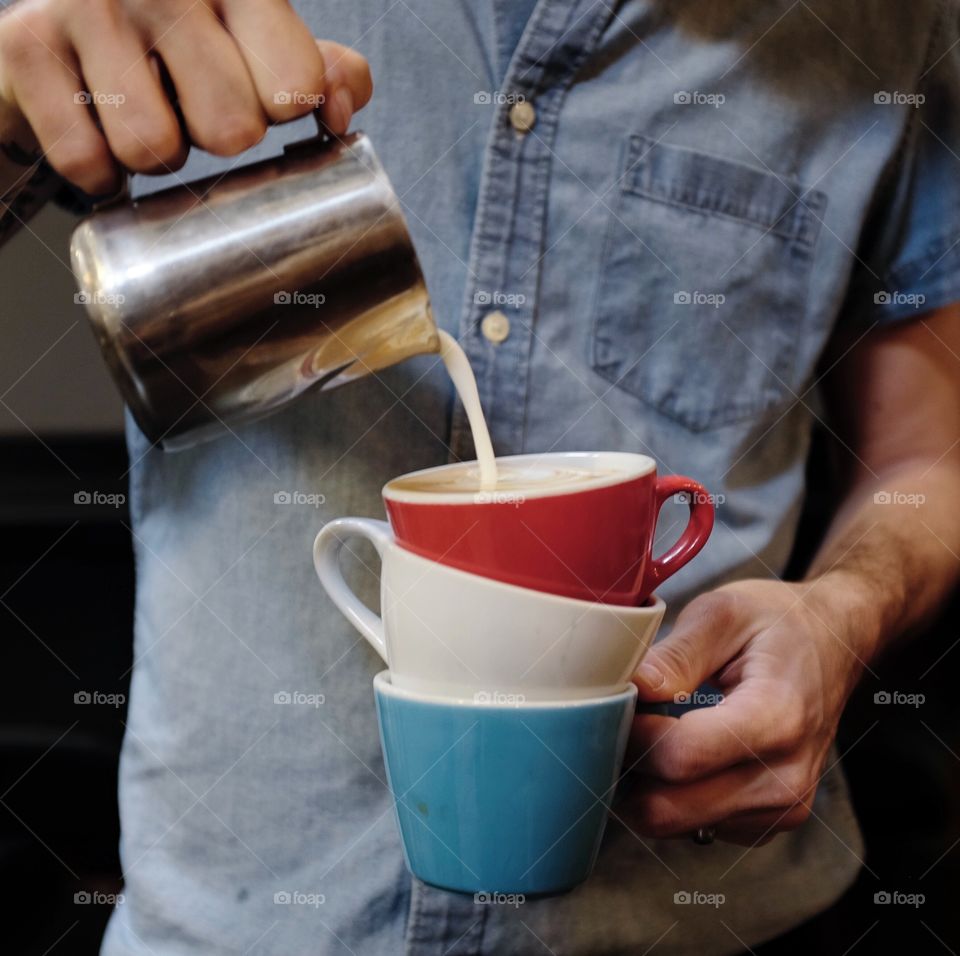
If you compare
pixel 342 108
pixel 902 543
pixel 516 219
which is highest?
pixel 342 108

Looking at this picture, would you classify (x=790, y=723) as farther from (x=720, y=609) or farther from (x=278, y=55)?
(x=278, y=55)

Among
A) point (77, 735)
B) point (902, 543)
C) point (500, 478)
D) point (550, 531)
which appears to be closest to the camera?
point (550, 531)

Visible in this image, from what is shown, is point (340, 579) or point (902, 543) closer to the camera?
point (340, 579)

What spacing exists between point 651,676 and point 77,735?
2.74 ft

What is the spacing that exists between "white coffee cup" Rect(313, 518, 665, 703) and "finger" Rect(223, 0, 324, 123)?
229 millimetres

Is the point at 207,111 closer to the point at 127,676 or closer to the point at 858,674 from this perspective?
the point at 858,674

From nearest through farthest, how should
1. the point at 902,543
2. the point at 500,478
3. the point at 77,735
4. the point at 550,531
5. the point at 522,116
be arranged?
the point at 550,531
the point at 500,478
the point at 522,116
the point at 902,543
the point at 77,735

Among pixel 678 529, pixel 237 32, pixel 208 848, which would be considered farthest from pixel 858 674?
pixel 237 32

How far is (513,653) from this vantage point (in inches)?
19.5

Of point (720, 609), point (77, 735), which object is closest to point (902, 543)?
point (720, 609)

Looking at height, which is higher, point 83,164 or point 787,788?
point 83,164

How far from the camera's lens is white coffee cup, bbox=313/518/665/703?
49 centimetres

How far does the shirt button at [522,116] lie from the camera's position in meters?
0.70

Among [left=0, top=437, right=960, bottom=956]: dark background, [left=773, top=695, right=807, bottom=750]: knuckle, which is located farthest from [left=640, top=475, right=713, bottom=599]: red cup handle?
[left=0, top=437, right=960, bottom=956]: dark background
